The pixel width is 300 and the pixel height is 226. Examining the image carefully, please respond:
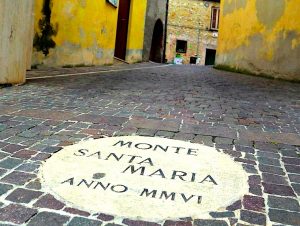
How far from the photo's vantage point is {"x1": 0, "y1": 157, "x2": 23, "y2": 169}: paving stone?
7.83ft

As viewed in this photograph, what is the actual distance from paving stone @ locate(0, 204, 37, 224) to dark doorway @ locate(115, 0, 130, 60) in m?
13.7

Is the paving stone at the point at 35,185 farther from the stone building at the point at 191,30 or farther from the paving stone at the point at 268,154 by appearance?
the stone building at the point at 191,30

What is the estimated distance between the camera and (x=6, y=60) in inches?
216

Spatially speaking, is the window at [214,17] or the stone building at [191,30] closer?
the stone building at [191,30]

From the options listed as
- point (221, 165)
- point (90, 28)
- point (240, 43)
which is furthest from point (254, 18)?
point (221, 165)

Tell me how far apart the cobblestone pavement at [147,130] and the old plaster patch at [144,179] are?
0.27 ft

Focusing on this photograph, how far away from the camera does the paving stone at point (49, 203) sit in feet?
6.13

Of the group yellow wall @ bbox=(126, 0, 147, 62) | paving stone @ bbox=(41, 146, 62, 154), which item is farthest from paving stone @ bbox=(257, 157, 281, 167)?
yellow wall @ bbox=(126, 0, 147, 62)

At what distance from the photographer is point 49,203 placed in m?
1.90

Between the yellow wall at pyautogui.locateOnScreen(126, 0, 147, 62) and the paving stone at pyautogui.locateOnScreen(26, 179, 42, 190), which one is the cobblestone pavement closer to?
the paving stone at pyautogui.locateOnScreen(26, 179, 42, 190)

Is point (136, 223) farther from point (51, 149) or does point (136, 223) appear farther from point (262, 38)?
point (262, 38)

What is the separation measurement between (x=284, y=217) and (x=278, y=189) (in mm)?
394

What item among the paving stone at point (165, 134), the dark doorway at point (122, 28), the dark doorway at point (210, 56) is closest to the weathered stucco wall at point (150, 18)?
the dark doorway at point (122, 28)

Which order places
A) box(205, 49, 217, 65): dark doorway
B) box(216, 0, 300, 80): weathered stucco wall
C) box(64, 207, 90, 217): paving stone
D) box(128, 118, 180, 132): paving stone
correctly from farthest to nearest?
box(205, 49, 217, 65): dark doorway, box(216, 0, 300, 80): weathered stucco wall, box(128, 118, 180, 132): paving stone, box(64, 207, 90, 217): paving stone
